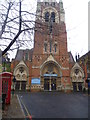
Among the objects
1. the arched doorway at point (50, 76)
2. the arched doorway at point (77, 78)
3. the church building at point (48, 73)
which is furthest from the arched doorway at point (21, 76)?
the arched doorway at point (77, 78)

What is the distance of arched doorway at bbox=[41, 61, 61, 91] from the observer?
3362cm

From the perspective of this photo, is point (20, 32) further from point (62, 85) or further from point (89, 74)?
point (89, 74)

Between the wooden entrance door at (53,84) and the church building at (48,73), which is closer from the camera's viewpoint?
the church building at (48,73)

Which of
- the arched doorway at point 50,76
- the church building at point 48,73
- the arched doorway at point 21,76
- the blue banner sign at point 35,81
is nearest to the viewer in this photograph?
the blue banner sign at point 35,81

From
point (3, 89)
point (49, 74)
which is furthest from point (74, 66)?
point (3, 89)

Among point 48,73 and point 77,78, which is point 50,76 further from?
point 77,78

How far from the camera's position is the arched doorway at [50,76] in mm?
33625

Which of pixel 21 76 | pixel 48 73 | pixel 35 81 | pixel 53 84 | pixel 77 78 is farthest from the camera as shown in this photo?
pixel 48 73

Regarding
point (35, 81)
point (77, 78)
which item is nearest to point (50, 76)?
point (35, 81)

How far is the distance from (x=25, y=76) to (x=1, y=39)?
2604 cm

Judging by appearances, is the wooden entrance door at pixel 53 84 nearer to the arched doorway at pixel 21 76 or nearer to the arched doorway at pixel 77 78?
the arched doorway at pixel 77 78

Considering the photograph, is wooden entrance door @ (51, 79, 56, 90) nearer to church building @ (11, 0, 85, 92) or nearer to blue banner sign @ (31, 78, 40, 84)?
church building @ (11, 0, 85, 92)

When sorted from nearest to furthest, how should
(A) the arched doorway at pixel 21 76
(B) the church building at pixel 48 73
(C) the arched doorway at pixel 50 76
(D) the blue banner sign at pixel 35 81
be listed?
(D) the blue banner sign at pixel 35 81, (B) the church building at pixel 48 73, (A) the arched doorway at pixel 21 76, (C) the arched doorway at pixel 50 76

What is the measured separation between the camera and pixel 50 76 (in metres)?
34.2
